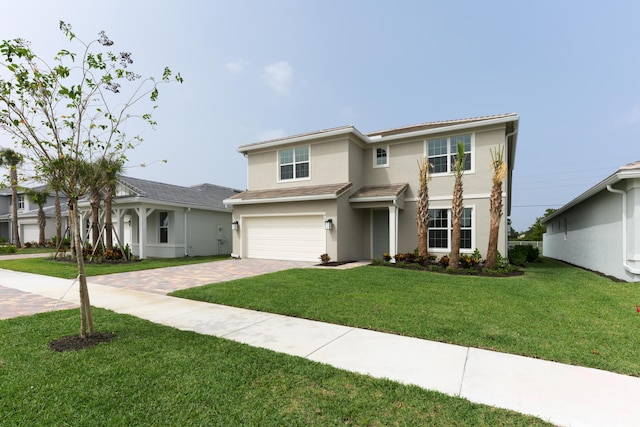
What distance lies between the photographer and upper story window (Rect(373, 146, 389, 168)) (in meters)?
14.1

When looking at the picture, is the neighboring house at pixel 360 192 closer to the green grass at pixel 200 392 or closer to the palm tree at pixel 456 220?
the palm tree at pixel 456 220

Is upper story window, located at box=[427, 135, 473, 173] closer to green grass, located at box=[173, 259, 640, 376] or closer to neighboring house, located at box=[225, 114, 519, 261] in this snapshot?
neighboring house, located at box=[225, 114, 519, 261]

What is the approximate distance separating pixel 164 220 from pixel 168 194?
149cm

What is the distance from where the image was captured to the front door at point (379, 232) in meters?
13.8

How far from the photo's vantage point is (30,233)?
26750 mm

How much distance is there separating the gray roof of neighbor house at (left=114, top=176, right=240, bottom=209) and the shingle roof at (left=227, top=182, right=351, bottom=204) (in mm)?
3905

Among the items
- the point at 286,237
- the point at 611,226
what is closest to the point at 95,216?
the point at 286,237

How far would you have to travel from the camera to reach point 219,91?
49.5 ft

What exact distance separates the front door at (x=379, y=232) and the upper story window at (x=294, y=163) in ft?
12.4

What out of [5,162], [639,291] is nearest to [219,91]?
[639,291]

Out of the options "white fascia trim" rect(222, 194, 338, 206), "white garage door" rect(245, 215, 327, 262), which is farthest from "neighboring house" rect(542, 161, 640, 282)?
"white garage door" rect(245, 215, 327, 262)

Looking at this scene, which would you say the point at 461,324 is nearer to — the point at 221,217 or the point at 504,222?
the point at 504,222

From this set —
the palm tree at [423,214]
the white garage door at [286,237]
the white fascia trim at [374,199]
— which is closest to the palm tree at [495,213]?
the palm tree at [423,214]

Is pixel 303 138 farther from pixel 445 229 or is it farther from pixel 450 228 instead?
pixel 450 228
